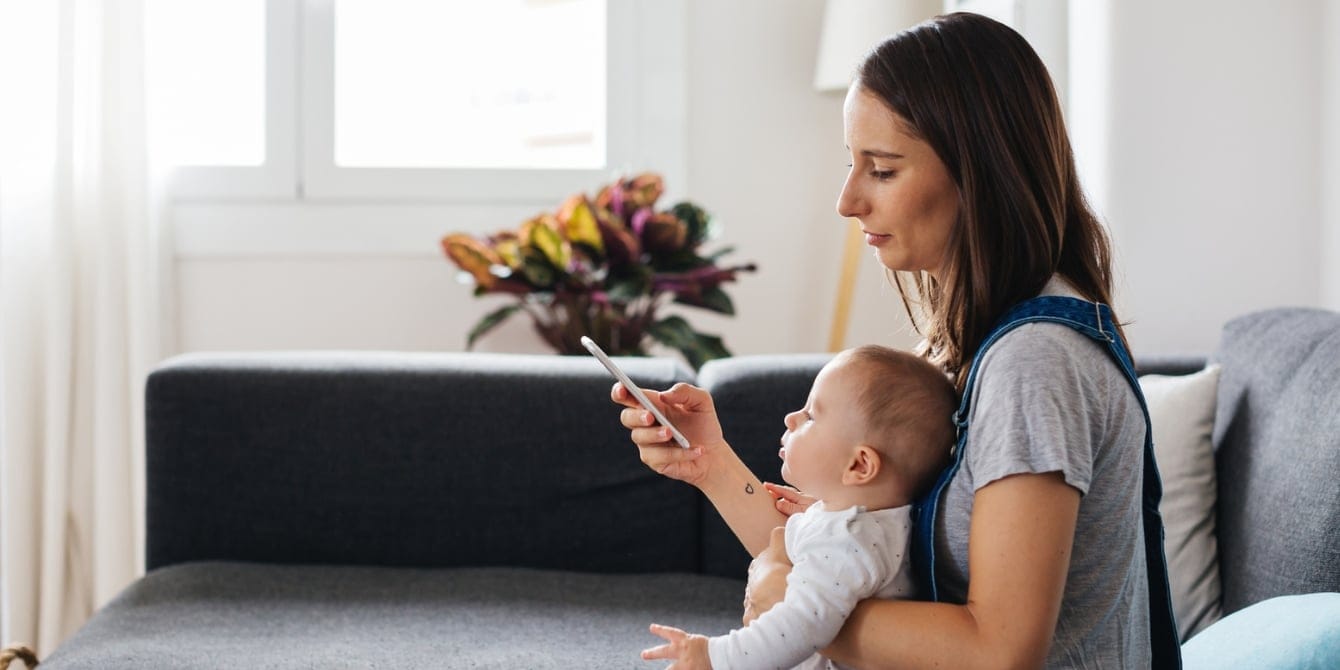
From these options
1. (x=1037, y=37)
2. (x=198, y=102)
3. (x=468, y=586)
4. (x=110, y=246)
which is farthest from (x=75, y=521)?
(x=1037, y=37)

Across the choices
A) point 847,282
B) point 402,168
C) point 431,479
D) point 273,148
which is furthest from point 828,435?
point 273,148

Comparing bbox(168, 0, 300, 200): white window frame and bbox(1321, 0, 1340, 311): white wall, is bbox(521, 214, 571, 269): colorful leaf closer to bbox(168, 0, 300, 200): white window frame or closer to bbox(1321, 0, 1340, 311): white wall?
bbox(168, 0, 300, 200): white window frame

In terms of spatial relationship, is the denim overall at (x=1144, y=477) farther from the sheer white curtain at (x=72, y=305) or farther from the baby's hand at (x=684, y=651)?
the sheer white curtain at (x=72, y=305)

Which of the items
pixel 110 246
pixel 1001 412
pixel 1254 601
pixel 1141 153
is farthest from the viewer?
pixel 110 246

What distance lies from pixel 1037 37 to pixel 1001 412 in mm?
1499

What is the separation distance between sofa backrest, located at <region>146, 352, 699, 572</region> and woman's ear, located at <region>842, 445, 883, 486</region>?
89 centimetres

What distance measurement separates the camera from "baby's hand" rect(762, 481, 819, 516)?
4.03 feet

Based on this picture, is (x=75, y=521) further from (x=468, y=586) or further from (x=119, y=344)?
(x=468, y=586)

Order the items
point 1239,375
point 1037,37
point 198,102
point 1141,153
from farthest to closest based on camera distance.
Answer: point 198,102
point 1037,37
point 1141,153
point 1239,375

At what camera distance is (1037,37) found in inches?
86.4

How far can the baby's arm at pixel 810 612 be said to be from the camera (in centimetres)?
96

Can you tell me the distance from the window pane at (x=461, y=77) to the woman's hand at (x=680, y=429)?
1638mm

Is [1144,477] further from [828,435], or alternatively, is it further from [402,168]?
[402,168]

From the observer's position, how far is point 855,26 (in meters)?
2.52
